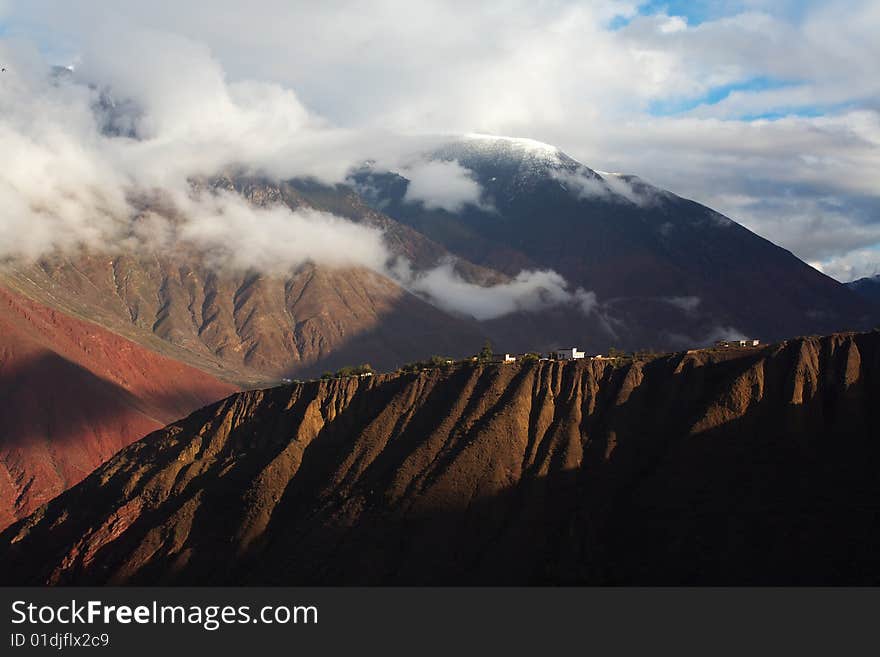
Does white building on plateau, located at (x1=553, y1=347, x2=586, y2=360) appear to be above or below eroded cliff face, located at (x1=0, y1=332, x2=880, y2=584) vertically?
above

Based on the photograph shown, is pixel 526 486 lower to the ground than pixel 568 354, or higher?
lower

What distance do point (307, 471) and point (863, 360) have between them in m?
52.5

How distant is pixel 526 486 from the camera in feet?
343

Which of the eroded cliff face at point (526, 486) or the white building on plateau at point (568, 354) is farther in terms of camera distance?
the white building on plateau at point (568, 354)

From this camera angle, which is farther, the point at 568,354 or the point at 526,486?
the point at 568,354

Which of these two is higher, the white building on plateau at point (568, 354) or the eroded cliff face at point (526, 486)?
the white building on plateau at point (568, 354)

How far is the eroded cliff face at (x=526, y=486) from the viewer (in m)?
92.4

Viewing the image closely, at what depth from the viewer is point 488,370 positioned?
394ft

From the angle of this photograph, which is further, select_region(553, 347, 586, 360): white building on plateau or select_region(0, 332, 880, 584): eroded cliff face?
select_region(553, 347, 586, 360): white building on plateau

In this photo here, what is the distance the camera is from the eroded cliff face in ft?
303

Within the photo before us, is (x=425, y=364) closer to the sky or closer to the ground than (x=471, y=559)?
closer to the sky
